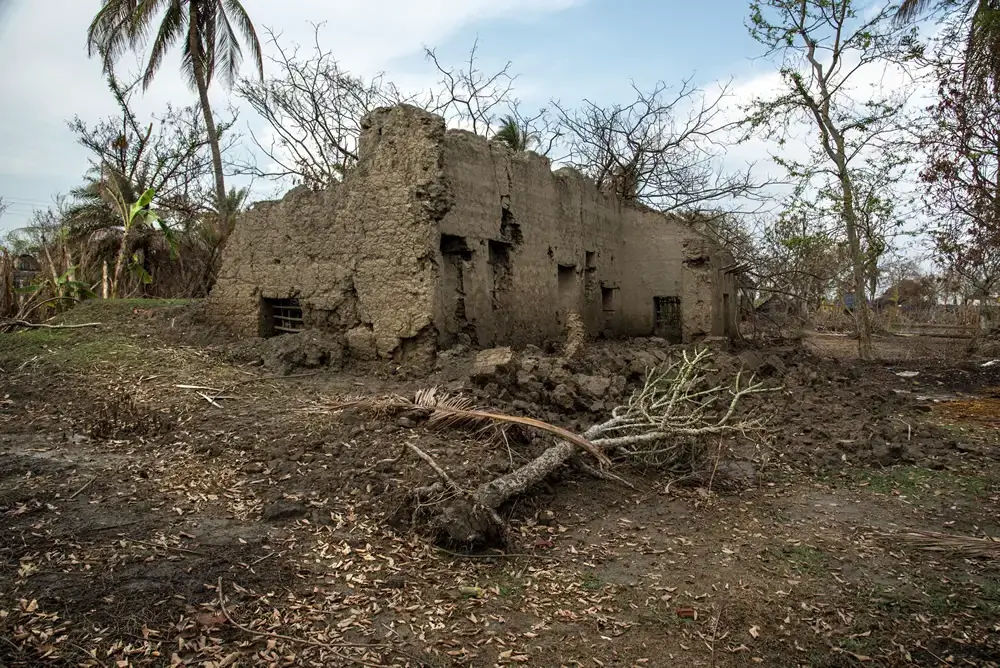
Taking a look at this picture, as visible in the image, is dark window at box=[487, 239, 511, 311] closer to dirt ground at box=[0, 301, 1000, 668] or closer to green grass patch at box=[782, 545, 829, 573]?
dirt ground at box=[0, 301, 1000, 668]

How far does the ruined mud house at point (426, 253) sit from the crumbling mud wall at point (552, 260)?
3cm

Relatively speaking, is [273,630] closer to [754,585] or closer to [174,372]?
[754,585]

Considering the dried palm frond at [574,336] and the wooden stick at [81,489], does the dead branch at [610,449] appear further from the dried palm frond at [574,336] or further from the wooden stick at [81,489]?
the wooden stick at [81,489]

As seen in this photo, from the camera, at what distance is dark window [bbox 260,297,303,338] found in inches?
387

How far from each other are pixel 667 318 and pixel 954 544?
8.77 m

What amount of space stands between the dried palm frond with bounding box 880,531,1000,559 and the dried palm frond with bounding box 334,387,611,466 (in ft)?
7.16

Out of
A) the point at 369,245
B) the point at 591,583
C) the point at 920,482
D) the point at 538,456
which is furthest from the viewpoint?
the point at 369,245

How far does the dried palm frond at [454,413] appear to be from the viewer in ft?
18.4

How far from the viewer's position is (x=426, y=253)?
8.22m

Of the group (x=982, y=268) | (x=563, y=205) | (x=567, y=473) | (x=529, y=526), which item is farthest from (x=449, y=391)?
(x=982, y=268)

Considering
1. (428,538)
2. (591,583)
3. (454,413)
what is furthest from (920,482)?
(428,538)

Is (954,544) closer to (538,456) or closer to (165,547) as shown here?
(538,456)

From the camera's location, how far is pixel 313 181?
1911 centimetres

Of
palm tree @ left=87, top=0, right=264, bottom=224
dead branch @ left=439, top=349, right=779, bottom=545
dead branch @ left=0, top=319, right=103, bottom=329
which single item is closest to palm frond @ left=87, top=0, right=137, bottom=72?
palm tree @ left=87, top=0, right=264, bottom=224
